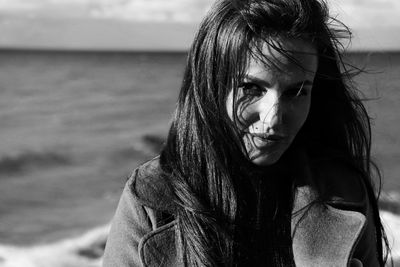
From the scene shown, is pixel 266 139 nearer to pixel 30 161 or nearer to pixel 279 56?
pixel 279 56

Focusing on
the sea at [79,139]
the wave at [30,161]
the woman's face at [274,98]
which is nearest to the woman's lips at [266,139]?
the woman's face at [274,98]

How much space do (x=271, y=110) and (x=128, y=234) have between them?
512 mm

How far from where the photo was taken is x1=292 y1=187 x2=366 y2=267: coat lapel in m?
2.07

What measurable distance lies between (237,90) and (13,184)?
698 cm

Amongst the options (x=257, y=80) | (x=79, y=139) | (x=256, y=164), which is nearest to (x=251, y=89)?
(x=257, y=80)

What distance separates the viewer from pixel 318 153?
2268 mm

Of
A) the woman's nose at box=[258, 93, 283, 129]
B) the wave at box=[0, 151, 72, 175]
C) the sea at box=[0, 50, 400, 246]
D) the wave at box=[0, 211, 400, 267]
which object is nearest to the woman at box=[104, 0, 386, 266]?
the woman's nose at box=[258, 93, 283, 129]

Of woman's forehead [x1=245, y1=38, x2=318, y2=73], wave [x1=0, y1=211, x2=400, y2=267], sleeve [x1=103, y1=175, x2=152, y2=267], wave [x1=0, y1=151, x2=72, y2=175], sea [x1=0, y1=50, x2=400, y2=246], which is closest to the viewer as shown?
woman's forehead [x1=245, y1=38, x2=318, y2=73]

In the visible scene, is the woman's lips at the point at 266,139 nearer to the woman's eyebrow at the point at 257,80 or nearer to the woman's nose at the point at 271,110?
the woman's nose at the point at 271,110

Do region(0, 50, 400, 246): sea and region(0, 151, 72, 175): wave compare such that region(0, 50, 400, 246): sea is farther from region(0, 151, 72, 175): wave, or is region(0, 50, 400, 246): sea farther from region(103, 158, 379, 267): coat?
region(103, 158, 379, 267): coat

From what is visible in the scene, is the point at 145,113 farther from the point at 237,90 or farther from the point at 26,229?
the point at 237,90

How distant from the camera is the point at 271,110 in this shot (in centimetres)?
192

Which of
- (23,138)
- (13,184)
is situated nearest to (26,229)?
(13,184)

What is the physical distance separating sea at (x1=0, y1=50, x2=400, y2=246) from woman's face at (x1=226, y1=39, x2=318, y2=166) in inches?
48.9
